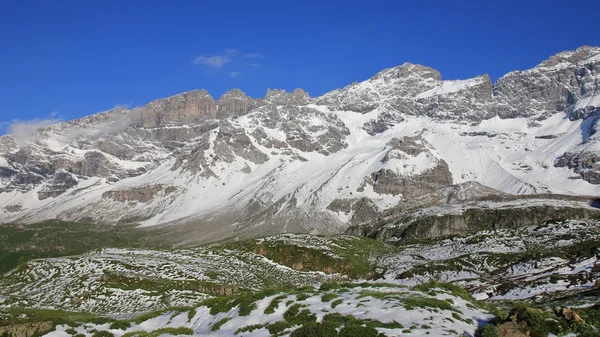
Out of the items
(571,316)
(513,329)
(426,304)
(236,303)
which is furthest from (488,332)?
(236,303)

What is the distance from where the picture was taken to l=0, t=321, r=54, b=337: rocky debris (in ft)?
108

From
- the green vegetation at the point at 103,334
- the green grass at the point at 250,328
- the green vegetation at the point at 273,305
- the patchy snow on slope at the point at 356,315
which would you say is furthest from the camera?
the green vegetation at the point at 103,334

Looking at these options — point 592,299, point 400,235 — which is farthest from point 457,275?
point 400,235

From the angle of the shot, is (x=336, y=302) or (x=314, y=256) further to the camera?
(x=314, y=256)

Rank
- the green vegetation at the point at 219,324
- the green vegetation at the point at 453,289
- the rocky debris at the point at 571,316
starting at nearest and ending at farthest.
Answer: the rocky debris at the point at 571,316
the green vegetation at the point at 219,324
the green vegetation at the point at 453,289

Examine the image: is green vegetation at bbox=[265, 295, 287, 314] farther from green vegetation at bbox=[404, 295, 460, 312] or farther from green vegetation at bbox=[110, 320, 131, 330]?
green vegetation at bbox=[110, 320, 131, 330]

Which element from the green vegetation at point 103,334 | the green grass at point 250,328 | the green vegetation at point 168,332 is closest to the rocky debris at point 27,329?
the green vegetation at point 103,334

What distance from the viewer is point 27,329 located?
33.2 meters

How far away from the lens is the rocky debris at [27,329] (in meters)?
32.9

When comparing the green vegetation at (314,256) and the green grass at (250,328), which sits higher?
the green grass at (250,328)

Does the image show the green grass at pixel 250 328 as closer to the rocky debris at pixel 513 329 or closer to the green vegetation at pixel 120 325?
the green vegetation at pixel 120 325

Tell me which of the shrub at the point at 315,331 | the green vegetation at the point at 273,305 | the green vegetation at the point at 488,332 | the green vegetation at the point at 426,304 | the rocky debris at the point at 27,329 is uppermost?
the rocky debris at the point at 27,329

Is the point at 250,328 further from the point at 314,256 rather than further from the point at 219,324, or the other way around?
the point at 314,256

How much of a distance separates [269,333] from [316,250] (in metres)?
60.1
